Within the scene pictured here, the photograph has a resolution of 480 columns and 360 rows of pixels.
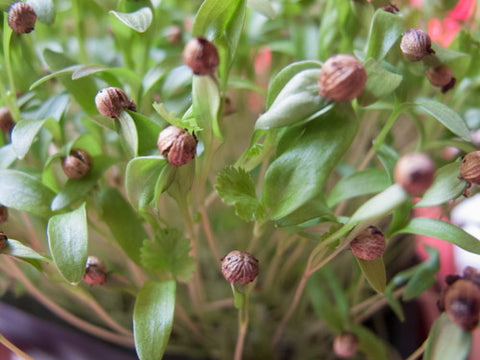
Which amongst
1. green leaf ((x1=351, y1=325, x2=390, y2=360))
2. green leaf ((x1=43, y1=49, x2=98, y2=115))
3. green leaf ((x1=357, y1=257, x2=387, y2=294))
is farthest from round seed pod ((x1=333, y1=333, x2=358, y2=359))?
green leaf ((x1=43, y1=49, x2=98, y2=115))

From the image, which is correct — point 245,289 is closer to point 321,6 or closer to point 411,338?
point 411,338

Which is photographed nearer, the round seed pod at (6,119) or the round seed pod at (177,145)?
the round seed pod at (177,145)

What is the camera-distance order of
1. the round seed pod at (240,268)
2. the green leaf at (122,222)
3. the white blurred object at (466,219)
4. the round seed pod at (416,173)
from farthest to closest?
the white blurred object at (466,219), the green leaf at (122,222), the round seed pod at (240,268), the round seed pod at (416,173)

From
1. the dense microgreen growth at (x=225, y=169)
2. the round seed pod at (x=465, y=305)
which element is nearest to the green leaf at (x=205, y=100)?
the dense microgreen growth at (x=225, y=169)

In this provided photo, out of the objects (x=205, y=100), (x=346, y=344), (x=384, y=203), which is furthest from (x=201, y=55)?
(x=346, y=344)

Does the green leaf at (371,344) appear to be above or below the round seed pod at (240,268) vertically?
below

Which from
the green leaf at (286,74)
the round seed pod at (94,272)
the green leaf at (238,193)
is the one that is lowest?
the round seed pod at (94,272)

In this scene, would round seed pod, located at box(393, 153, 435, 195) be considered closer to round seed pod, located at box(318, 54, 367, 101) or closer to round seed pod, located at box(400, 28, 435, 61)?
round seed pod, located at box(318, 54, 367, 101)

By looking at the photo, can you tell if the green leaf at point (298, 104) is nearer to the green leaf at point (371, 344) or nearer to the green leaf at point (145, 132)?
the green leaf at point (145, 132)

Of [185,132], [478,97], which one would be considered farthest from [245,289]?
[478,97]

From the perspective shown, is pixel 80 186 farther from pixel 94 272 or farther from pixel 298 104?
pixel 298 104
